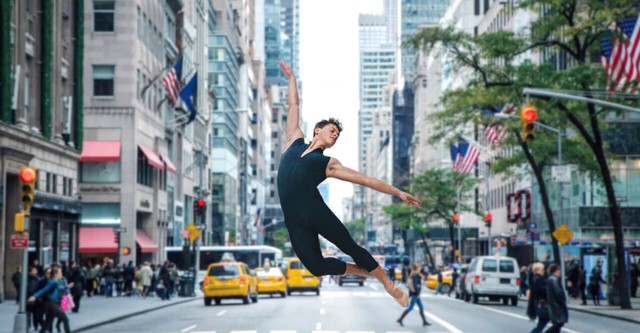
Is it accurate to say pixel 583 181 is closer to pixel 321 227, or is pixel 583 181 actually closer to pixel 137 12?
pixel 137 12

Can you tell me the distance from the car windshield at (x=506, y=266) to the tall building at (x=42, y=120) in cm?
2280

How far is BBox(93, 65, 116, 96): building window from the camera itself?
240 feet

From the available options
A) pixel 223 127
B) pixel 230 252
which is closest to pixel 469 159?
pixel 230 252

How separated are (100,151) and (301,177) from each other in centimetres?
6866

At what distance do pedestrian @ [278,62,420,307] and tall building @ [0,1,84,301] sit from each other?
42.5 m

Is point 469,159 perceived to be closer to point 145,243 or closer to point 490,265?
point 490,265

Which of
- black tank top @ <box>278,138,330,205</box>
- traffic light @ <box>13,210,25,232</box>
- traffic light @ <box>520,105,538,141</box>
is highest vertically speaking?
traffic light @ <box>520,105,538,141</box>

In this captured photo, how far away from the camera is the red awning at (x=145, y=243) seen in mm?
76375

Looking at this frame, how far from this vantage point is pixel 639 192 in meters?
68.8

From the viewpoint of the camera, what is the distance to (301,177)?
16.5ft

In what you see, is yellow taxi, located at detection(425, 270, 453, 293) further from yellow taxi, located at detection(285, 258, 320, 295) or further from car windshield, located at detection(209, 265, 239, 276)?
car windshield, located at detection(209, 265, 239, 276)

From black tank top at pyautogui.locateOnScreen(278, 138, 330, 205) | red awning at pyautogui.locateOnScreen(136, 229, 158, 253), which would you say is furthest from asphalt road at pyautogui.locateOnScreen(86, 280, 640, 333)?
red awning at pyautogui.locateOnScreen(136, 229, 158, 253)

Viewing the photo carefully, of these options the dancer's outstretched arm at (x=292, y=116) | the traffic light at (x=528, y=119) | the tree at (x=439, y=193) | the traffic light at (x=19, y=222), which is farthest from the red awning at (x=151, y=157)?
the dancer's outstretched arm at (x=292, y=116)

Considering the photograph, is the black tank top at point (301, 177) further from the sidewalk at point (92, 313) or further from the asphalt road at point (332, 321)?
the sidewalk at point (92, 313)
